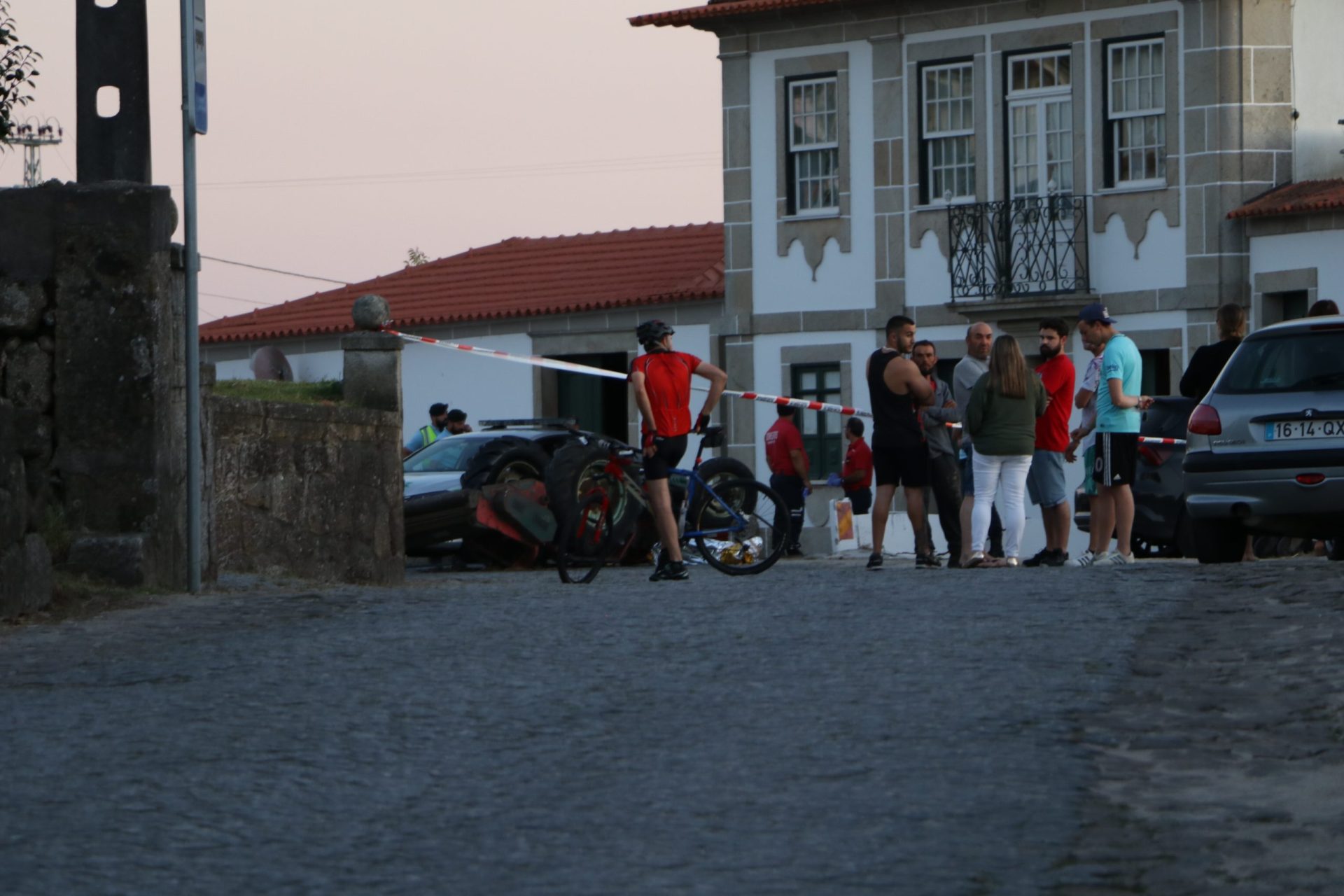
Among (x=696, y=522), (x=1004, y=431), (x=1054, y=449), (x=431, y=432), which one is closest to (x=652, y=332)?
(x=696, y=522)

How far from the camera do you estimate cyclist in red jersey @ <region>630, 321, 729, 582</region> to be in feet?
45.2

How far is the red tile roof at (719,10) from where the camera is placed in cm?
3077

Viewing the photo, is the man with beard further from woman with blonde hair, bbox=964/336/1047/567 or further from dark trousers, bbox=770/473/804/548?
dark trousers, bbox=770/473/804/548

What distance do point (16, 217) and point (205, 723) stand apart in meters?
5.54

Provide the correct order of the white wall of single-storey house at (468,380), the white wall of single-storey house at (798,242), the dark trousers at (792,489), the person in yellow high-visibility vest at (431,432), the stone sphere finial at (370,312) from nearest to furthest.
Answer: the stone sphere finial at (370,312) → the dark trousers at (792,489) → the person in yellow high-visibility vest at (431,432) → the white wall of single-storey house at (798,242) → the white wall of single-storey house at (468,380)

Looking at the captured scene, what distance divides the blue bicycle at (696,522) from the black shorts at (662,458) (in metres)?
0.28

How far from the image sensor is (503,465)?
2055 cm

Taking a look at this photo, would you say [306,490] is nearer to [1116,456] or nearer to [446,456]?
[1116,456]

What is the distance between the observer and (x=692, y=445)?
3275cm

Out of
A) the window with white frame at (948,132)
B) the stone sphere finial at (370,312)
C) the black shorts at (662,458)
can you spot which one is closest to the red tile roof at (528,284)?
the window with white frame at (948,132)

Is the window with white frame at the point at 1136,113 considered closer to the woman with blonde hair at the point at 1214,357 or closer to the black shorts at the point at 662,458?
the woman with blonde hair at the point at 1214,357

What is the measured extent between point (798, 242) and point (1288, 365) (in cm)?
1806

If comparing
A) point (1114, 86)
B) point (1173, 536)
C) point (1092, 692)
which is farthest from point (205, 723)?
point (1114, 86)

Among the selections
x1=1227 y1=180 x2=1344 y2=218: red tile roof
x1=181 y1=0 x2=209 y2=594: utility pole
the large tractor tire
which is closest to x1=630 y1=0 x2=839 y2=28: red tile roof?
x1=1227 y1=180 x2=1344 y2=218: red tile roof
